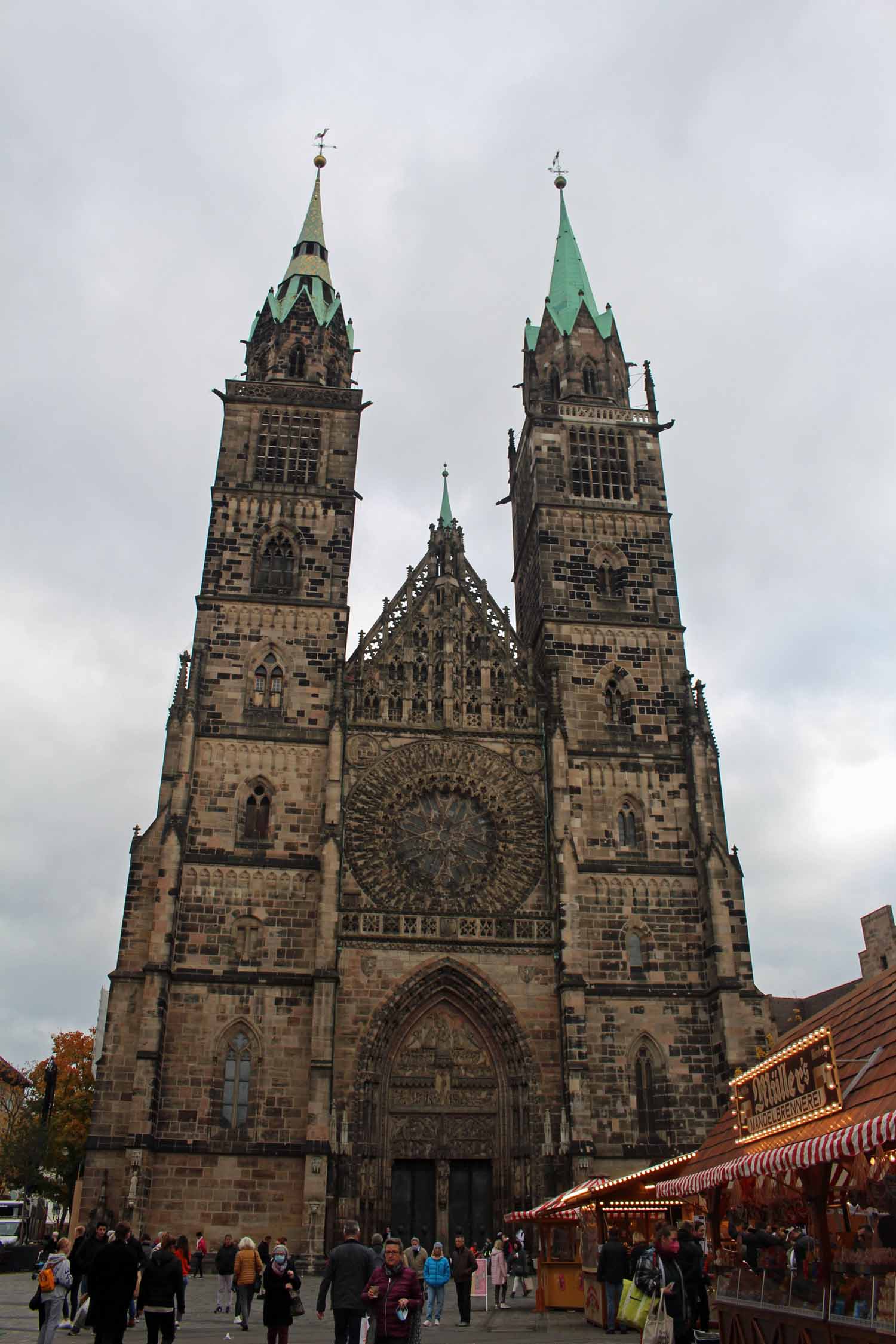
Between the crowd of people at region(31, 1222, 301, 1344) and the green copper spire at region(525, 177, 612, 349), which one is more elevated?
the green copper spire at region(525, 177, 612, 349)

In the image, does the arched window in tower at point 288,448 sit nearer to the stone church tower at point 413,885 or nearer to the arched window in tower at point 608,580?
the stone church tower at point 413,885

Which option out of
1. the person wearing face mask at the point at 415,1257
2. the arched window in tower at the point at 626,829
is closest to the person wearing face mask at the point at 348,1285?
the person wearing face mask at the point at 415,1257

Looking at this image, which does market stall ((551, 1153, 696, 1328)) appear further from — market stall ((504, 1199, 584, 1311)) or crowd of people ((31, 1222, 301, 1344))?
crowd of people ((31, 1222, 301, 1344))

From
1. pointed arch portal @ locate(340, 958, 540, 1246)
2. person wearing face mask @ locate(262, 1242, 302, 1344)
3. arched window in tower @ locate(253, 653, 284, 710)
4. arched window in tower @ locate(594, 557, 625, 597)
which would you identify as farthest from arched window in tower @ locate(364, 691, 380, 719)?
person wearing face mask @ locate(262, 1242, 302, 1344)

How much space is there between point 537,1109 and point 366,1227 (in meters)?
4.48

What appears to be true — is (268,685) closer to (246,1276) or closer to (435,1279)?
(435,1279)

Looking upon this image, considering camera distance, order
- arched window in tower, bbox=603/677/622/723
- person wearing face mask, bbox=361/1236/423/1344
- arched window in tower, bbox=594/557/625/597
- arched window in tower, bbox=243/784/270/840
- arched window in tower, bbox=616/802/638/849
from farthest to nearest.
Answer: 1. arched window in tower, bbox=594/557/625/597
2. arched window in tower, bbox=603/677/622/723
3. arched window in tower, bbox=616/802/638/849
4. arched window in tower, bbox=243/784/270/840
5. person wearing face mask, bbox=361/1236/423/1344

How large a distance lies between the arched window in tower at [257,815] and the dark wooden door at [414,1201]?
27.3 ft

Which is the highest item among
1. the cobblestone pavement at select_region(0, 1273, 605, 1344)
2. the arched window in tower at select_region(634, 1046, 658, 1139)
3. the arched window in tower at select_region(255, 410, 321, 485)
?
the arched window in tower at select_region(255, 410, 321, 485)

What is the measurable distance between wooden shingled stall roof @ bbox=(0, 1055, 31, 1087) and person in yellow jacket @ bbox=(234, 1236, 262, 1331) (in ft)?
133

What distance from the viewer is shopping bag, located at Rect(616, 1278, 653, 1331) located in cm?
1313

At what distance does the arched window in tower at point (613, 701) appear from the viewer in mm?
30047

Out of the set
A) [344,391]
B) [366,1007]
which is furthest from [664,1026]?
[344,391]

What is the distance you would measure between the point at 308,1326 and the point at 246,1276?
1.84m
